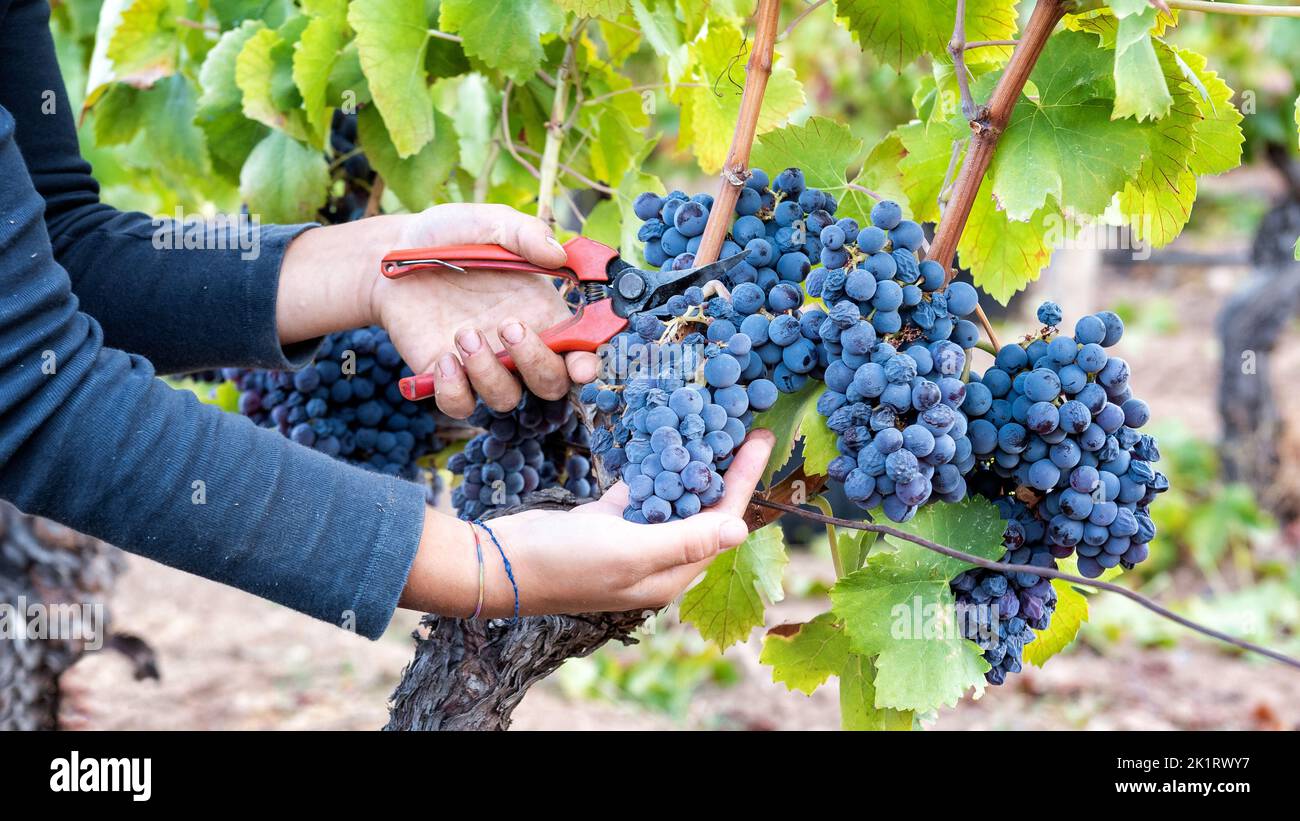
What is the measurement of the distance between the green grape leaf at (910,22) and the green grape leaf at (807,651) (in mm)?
731

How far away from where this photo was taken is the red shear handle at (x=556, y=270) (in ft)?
4.47

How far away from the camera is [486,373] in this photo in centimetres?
139

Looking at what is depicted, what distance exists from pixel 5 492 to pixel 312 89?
33.9 inches

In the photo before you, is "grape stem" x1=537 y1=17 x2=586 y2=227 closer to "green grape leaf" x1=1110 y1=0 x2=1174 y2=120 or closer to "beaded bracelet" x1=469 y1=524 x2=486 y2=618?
"beaded bracelet" x1=469 y1=524 x2=486 y2=618

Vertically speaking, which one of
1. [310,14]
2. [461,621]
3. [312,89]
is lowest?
[461,621]

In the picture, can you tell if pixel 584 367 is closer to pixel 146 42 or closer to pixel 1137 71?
pixel 1137 71

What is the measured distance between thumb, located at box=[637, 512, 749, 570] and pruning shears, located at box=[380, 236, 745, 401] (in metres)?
0.26

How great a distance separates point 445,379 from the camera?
4.62 feet

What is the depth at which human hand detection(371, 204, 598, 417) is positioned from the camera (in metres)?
1.38

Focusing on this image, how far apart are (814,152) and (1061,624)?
70cm

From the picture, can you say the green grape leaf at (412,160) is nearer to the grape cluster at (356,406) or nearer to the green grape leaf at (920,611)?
the grape cluster at (356,406)

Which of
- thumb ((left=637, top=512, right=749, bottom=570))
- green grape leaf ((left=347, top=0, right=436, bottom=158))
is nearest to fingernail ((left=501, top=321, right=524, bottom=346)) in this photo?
thumb ((left=637, top=512, right=749, bottom=570))

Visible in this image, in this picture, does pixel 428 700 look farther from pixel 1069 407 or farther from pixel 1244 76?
pixel 1244 76
